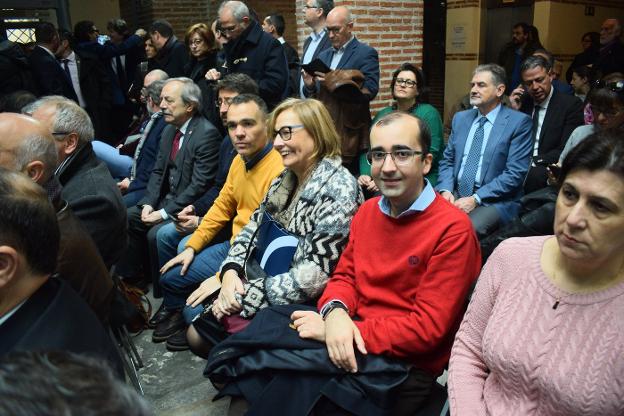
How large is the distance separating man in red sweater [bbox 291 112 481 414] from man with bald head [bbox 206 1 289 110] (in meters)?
2.65

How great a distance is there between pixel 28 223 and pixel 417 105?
3357 mm

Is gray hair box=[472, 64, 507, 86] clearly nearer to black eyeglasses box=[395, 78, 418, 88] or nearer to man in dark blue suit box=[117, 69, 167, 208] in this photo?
black eyeglasses box=[395, 78, 418, 88]

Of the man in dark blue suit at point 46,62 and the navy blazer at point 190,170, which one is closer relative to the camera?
the navy blazer at point 190,170

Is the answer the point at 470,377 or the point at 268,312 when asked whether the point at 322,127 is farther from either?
the point at 470,377

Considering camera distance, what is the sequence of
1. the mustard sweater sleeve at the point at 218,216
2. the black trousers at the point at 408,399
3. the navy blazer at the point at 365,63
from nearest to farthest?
the black trousers at the point at 408,399 → the mustard sweater sleeve at the point at 218,216 → the navy blazer at the point at 365,63

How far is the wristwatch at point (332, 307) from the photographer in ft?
6.73

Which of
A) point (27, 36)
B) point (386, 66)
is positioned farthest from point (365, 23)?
point (27, 36)

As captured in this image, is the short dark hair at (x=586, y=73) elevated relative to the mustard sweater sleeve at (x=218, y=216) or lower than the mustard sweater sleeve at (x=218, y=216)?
elevated

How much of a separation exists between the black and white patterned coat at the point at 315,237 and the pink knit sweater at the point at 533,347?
742 millimetres

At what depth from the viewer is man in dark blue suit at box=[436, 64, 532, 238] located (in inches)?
132

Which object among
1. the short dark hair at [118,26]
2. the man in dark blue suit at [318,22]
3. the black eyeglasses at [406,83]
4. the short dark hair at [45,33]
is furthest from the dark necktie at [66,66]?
the black eyeglasses at [406,83]

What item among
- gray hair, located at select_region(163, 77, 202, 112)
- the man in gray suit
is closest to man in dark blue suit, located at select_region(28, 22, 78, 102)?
the man in gray suit

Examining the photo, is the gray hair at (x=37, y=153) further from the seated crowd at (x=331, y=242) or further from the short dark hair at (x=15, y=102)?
the short dark hair at (x=15, y=102)

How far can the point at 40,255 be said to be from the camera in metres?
1.39
